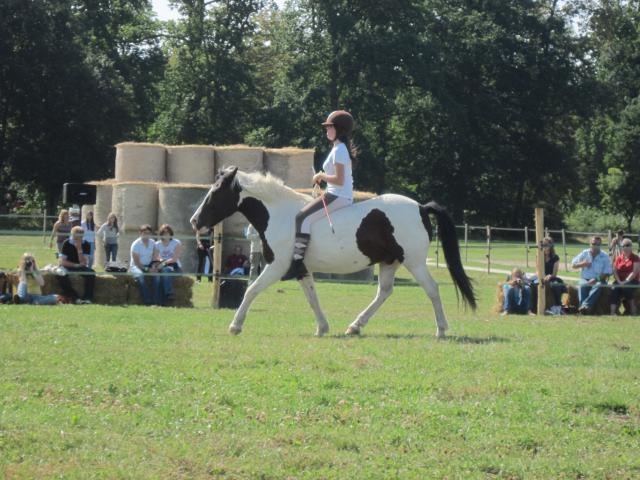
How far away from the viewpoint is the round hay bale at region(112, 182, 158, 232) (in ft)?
93.9

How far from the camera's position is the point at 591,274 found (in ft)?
68.8

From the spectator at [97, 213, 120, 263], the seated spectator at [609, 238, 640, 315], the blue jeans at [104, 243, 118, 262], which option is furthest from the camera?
the blue jeans at [104, 243, 118, 262]

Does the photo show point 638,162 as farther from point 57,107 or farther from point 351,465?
point 351,465

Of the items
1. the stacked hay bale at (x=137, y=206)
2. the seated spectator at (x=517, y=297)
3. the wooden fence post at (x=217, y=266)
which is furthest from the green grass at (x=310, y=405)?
the stacked hay bale at (x=137, y=206)

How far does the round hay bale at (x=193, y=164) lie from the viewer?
3014cm

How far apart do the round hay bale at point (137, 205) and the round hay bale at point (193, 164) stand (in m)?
1.74

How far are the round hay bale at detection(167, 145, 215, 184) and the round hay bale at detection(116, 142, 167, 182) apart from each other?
33cm

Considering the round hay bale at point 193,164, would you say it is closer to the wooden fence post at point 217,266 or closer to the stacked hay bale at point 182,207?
the stacked hay bale at point 182,207

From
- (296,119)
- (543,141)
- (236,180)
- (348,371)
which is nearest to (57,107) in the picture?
(296,119)

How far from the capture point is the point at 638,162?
6781 cm

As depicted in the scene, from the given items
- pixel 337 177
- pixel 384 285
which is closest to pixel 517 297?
pixel 384 285

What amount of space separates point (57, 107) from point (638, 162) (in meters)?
34.4

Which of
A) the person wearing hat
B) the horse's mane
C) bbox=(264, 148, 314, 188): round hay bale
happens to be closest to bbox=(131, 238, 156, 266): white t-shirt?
the horse's mane

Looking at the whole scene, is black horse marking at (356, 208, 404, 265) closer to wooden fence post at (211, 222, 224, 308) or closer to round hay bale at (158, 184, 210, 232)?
wooden fence post at (211, 222, 224, 308)
